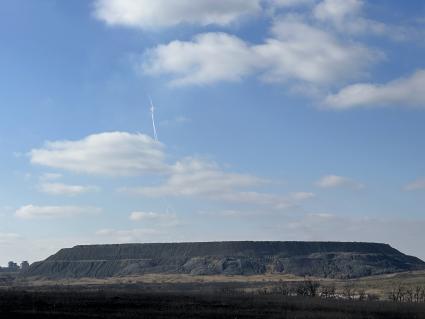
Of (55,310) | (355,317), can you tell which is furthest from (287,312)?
(55,310)

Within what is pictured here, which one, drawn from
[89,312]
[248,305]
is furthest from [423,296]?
[89,312]

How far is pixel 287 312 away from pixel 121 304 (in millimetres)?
20997

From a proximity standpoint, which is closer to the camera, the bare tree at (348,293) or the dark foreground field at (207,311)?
the dark foreground field at (207,311)

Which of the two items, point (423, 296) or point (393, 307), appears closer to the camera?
point (393, 307)

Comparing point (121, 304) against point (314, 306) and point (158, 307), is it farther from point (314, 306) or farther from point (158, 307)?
point (314, 306)

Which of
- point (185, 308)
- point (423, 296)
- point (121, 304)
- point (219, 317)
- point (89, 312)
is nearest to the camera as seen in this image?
point (219, 317)

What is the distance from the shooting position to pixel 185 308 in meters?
69.1

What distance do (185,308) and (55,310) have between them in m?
14.2

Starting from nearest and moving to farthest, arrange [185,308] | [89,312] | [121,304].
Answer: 1. [89,312]
2. [185,308]
3. [121,304]

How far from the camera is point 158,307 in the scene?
70.1m

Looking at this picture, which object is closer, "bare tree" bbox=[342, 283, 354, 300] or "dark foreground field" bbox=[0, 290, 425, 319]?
"dark foreground field" bbox=[0, 290, 425, 319]

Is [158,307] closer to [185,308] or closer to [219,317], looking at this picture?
[185,308]

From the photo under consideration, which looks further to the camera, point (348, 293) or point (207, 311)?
point (348, 293)

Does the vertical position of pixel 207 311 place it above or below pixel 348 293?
below
